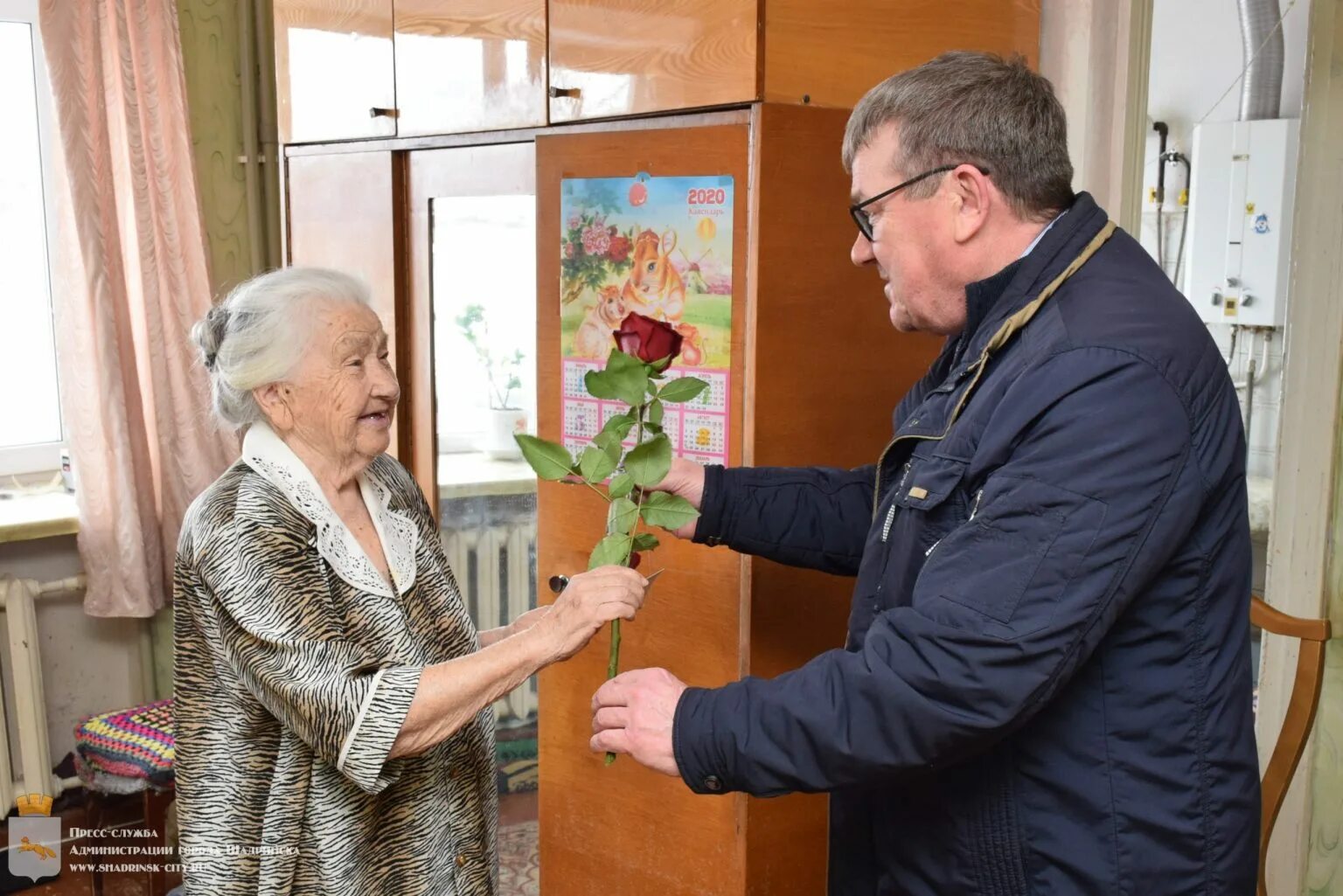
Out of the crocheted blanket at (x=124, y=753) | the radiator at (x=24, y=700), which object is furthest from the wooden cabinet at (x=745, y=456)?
the radiator at (x=24, y=700)

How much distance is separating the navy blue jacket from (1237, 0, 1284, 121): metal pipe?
103 inches

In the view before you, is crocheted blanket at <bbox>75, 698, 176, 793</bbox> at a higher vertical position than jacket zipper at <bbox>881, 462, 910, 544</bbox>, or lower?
lower

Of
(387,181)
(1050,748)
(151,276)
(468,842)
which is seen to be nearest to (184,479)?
(151,276)

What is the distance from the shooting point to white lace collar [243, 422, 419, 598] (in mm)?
1554

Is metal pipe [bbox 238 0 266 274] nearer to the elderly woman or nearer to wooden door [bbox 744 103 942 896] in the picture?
the elderly woman

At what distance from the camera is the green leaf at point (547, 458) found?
1.51 metres

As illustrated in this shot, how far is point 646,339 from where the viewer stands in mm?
1479

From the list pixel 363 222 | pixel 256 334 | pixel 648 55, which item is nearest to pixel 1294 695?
pixel 648 55

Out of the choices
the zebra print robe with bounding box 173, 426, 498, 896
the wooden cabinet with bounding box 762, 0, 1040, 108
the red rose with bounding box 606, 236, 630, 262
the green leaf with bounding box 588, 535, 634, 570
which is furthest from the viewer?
the red rose with bounding box 606, 236, 630, 262

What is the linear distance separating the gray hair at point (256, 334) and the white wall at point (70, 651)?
1.91m

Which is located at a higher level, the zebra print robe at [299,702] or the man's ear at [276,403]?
the man's ear at [276,403]

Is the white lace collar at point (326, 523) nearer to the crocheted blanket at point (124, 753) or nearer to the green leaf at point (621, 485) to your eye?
the green leaf at point (621, 485)

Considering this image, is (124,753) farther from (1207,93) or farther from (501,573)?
(1207,93)

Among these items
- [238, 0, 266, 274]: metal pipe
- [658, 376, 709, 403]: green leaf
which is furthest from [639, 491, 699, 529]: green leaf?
[238, 0, 266, 274]: metal pipe
